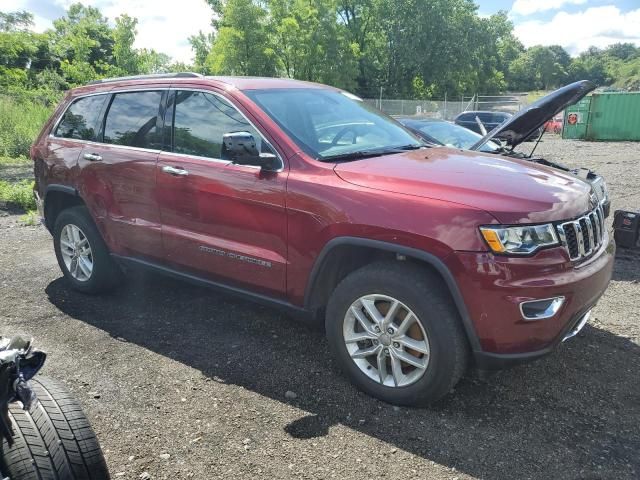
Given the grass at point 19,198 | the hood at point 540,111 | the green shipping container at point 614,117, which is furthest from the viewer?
the green shipping container at point 614,117

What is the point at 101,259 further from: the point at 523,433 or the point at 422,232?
the point at 523,433

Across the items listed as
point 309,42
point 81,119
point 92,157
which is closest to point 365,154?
point 92,157

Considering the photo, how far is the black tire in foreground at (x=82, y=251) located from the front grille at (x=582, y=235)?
3.71 meters

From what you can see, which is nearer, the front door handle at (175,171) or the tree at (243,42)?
the front door handle at (175,171)

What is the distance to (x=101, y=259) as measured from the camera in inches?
189

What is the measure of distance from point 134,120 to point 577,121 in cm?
2560

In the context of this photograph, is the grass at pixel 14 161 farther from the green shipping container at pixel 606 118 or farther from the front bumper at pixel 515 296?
the green shipping container at pixel 606 118

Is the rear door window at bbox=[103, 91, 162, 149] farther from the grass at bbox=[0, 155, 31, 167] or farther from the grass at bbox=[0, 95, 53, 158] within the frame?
the grass at bbox=[0, 95, 53, 158]

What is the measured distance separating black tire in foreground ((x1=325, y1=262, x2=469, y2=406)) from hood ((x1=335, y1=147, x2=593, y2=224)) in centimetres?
47

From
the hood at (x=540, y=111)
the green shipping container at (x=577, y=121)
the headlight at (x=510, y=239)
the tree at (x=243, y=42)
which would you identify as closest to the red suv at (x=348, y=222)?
the headlight at (x=510, y=239)

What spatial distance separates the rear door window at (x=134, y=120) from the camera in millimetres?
4258

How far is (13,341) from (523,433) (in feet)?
8.25

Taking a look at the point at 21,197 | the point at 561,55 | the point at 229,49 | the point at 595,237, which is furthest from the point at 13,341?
the point at 561,55

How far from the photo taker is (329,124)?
3.90m
